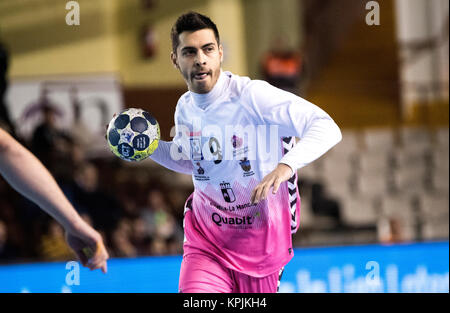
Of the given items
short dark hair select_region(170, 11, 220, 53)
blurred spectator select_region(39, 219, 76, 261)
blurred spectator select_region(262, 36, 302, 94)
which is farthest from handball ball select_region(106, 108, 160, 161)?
blurred spectator select_region(262, 36, 302, 94)

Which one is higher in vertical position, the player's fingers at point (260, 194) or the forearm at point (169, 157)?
the forearm at point (169, 157)

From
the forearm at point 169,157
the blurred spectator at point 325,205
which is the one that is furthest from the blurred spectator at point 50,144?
the forearm at point 169,157

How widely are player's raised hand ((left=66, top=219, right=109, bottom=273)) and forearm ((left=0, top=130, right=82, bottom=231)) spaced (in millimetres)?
87

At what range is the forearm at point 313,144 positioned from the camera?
123 inches

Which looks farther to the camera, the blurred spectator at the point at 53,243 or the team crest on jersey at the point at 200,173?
the blurred spectator at the point at 53,243

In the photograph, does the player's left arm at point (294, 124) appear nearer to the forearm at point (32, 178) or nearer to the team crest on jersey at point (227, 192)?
the team crest on jersey at point (227, 192)

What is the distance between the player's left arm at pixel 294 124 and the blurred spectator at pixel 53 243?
4.91 metres

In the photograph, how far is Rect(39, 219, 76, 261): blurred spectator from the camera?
783 centimetres

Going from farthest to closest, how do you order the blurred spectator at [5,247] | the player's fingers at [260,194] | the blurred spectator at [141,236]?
the blurred spectator at [141,236] < the blurred spectator at [5,247] < the player's fingers at [260,194]

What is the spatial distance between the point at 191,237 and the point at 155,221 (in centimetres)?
476

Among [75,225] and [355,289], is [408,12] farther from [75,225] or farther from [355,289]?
[75,225]

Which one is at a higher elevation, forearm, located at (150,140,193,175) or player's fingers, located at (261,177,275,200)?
forearm, located at (150,140,193,175)

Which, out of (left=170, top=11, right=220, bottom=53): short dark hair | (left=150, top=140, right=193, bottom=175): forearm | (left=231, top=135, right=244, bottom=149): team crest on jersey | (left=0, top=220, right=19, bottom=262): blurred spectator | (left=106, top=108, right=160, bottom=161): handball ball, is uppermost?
(left=170, top=11, right=220, bottom=53): short dark hair

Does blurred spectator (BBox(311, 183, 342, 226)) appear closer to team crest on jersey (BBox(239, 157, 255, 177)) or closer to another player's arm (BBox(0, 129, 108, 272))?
team crest on jersey (BBox(239, 157, 255, 177))
